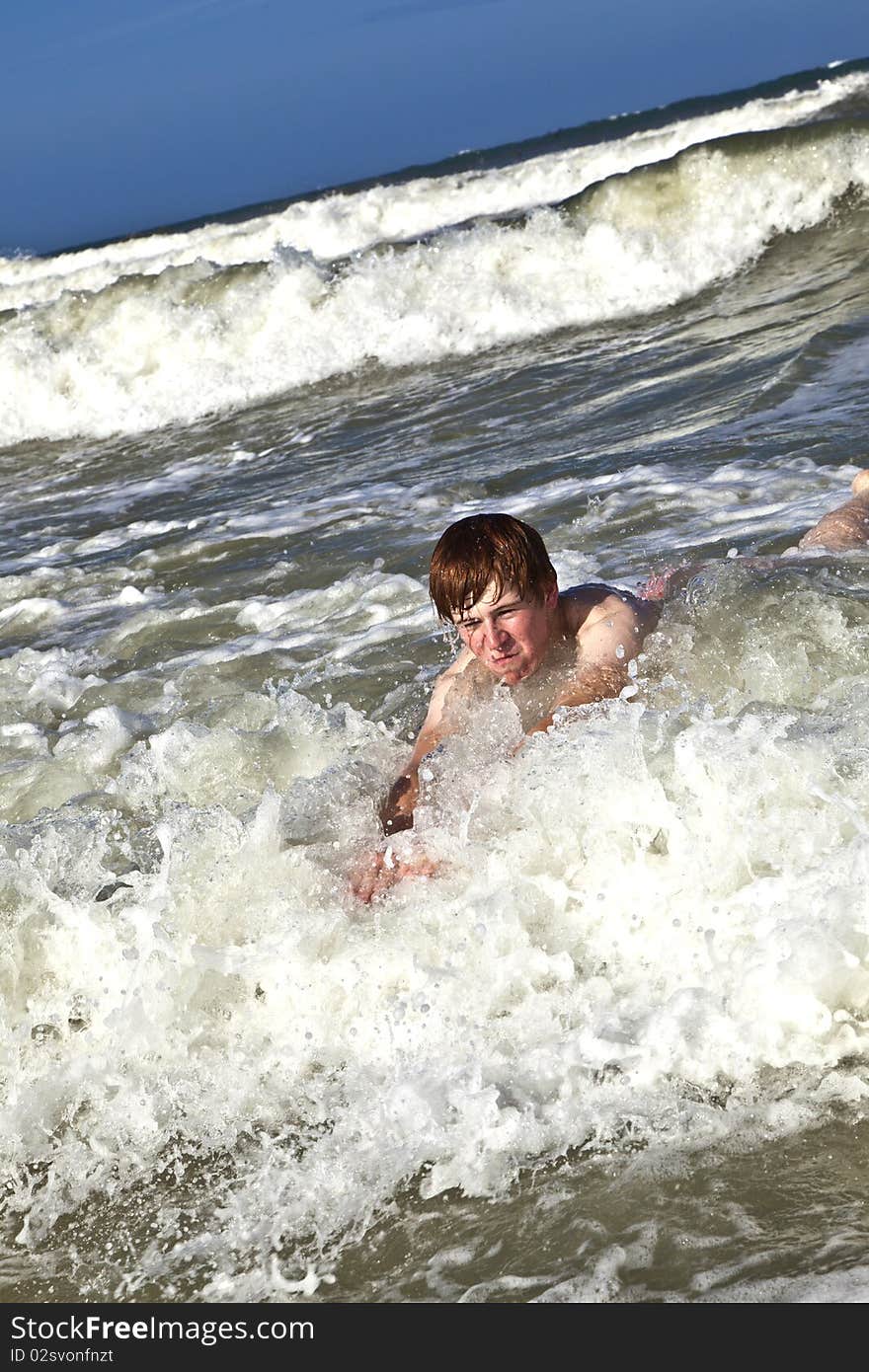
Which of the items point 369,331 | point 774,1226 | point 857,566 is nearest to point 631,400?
point 857,566

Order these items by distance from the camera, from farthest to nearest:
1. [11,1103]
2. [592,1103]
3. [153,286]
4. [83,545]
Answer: [153,286]
[83,545]
[11,1103]
[592,1103]

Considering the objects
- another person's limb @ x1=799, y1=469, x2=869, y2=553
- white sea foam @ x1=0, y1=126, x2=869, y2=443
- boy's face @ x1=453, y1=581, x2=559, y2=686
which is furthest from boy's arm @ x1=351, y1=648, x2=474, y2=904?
white sea foam @ x1=0, y1=126, x2=869, y2=443

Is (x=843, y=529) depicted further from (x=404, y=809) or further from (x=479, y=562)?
(x=404, y=809)

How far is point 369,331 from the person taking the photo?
15.0 meters

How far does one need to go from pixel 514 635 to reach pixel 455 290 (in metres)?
11.0

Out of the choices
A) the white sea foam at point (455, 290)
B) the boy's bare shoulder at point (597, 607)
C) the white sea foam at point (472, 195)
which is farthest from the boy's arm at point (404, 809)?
the white sea foam at point (472, 195)

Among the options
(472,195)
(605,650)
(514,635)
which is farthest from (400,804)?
(472,195)

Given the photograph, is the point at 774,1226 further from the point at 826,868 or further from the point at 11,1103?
the point at 11,1103

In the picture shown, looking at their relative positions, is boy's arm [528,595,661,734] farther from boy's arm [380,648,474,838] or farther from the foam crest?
boy's arm [380,648,474,838]

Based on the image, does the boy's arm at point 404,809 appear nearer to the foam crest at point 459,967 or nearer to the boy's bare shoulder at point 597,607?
the foam crest at point 459,967

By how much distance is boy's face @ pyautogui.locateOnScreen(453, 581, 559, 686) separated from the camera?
4473mm

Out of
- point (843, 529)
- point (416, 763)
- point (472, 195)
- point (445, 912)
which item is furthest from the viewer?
point (472, 195)

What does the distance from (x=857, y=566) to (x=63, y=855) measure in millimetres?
3067

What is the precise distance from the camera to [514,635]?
457cm
